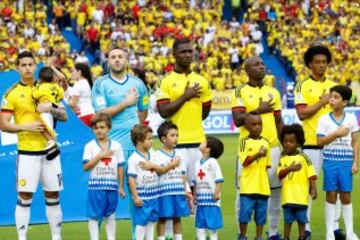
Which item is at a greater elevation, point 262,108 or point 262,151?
point 262,108

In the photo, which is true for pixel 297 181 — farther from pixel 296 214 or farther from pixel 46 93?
pixel 46 93

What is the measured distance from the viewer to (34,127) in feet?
39.2

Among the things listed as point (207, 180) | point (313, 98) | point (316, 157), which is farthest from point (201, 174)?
point (313, 98)

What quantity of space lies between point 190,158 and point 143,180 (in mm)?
816

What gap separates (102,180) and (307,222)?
273cm

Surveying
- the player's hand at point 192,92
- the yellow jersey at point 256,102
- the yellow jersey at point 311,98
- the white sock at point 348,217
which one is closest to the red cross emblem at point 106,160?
the player's hand at point 192,92

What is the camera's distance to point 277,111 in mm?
12781

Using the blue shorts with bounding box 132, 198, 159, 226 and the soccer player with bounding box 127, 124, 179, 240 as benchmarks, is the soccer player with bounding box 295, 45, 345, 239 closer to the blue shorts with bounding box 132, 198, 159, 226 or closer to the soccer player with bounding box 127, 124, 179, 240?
the soccer player with bounding box 127, 124, 179, 240

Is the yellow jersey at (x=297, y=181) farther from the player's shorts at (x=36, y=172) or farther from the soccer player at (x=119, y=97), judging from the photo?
the player's shorts at (x=36, y=172)

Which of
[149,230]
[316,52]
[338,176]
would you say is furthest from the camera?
[316,52]

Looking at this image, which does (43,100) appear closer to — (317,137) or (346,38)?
(317,137)

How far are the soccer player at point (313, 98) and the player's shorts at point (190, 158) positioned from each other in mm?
1508

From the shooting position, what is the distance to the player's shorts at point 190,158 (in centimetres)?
1238

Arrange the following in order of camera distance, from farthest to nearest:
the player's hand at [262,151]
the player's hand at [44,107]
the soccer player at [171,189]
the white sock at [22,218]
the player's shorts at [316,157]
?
the player's shorts at [316,157] < the player's hand at [262,151] < the white sock at [22,218] < the player's hand at [44,107] < the soccer player at [171,189]
